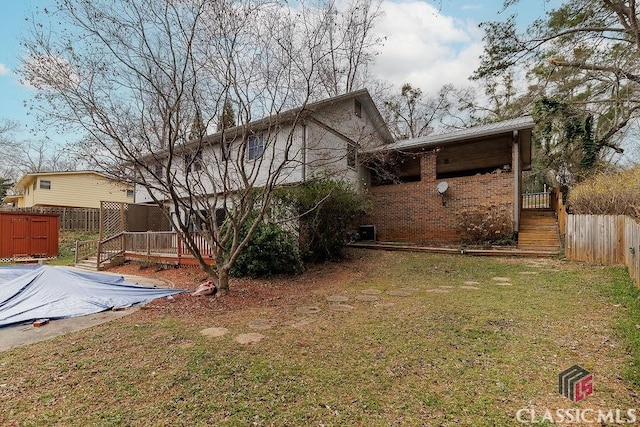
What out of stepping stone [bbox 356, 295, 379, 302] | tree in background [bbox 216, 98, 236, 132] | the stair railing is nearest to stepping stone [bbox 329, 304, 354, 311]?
stepping stone [bbox 356, 295, 379, 302]

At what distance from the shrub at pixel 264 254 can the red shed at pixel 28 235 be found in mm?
11701

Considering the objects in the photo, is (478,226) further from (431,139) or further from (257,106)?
(257,106)

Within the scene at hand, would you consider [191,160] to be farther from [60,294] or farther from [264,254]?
[60,294]

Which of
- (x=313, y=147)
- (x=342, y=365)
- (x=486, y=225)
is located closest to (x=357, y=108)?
(x=313, y=147)

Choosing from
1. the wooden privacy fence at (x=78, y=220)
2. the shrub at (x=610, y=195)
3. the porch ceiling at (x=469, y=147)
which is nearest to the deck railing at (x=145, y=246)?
the wooden privacy fence at (x=78, y=220)

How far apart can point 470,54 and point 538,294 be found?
12.2 metres

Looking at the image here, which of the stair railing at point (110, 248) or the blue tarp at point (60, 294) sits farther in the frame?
the stair railing at point (110, 248)

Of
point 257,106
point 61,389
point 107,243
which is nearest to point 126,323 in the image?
point 61,389

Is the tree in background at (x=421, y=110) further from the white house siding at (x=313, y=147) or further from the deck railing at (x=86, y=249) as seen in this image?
the deck railing at (x=86, y=249)

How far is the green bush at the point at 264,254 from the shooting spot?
29.2 ft

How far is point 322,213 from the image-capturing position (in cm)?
1033

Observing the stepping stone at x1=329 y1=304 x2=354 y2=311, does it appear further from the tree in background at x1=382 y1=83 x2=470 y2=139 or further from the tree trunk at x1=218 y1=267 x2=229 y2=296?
the tree in background at x1=382 y1=83 x2=470 y2=139

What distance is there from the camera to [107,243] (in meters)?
13.2

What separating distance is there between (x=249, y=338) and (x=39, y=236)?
622 inches
